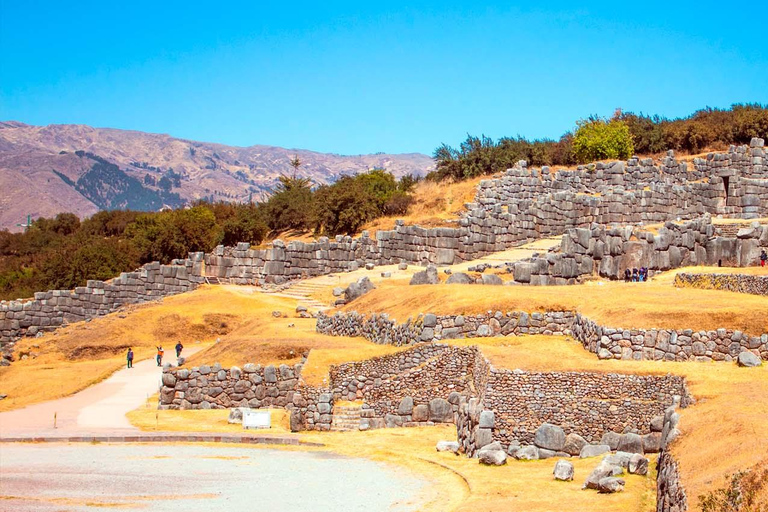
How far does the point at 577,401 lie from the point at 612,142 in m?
38.1

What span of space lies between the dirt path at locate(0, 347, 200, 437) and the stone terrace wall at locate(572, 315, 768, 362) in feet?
36.9

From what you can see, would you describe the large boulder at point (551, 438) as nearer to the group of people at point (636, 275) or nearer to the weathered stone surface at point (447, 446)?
the weathered stone surface at point (447, 446)

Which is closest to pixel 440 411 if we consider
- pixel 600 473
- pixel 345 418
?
pixel 345 418

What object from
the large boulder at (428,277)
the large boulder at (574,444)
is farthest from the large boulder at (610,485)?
the large boulder at (428,277)

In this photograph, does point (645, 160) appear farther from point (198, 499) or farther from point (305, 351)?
point (198, 499)

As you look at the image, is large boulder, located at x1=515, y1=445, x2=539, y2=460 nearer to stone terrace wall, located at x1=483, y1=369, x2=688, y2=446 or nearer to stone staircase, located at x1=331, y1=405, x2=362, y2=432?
stone terrace wall, located at x1=483, y1=369, x2=688, y2=446

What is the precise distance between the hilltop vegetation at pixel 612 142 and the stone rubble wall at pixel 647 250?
19268 mm

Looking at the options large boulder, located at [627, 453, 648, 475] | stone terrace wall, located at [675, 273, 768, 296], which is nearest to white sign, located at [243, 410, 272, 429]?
large boulder, located at [627, 453, 648, 475]

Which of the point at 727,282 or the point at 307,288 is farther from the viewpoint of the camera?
the point at 307,288

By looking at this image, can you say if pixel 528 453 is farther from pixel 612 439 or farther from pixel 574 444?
pixel 612 439

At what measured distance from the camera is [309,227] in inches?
2201

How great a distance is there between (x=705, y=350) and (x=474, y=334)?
20.3 ft

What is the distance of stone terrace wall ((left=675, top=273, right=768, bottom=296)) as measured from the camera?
2614 centimetres

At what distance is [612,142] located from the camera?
55.6 m
